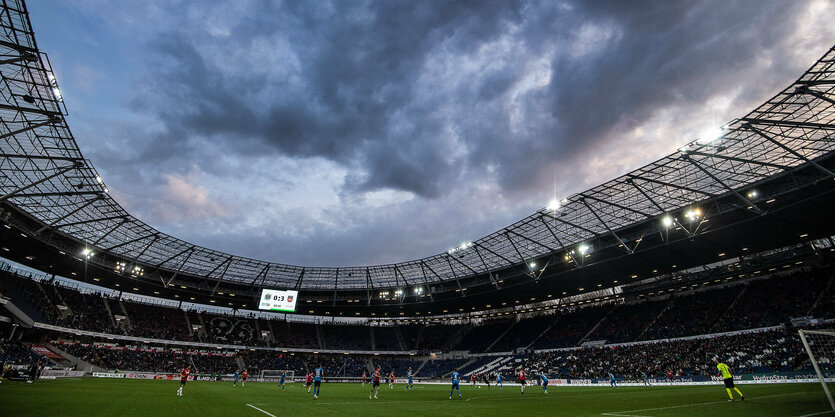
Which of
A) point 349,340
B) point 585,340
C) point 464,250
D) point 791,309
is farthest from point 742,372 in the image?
point 349,340

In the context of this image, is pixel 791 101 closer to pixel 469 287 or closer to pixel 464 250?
pixel 464 250

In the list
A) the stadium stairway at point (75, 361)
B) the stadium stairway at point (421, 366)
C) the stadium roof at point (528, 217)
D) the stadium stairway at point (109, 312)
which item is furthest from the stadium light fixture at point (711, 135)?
the stadium stairway at point (109, 312)

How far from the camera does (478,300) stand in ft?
187

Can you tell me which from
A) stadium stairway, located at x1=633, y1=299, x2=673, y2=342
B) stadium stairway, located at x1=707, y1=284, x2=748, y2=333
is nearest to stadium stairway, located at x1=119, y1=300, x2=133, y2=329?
stadium stairway, located at x1=633, y1=299, x2=673, y2=342

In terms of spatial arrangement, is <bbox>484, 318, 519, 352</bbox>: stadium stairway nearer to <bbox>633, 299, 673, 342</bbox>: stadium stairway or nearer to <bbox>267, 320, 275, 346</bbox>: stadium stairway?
<bbox>633, 299, 673, 342</bbox>: stadium stairway

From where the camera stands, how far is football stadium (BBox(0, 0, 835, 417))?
18578 millimetres

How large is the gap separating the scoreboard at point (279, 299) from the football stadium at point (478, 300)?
203mm

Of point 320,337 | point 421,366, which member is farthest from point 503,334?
point 320,337

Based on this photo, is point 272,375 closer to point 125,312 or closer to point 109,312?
point 125,312

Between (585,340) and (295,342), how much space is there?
47914 millimetres

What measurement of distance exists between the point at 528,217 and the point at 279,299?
130 feet

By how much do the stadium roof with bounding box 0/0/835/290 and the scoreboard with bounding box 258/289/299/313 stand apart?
7063 mm

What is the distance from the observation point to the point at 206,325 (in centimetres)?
6134

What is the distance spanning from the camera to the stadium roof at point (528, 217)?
1941 centimetres
